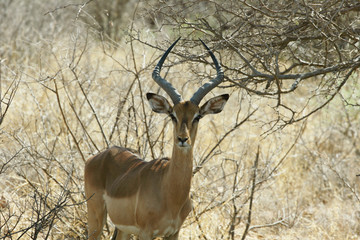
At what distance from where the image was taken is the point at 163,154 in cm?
736

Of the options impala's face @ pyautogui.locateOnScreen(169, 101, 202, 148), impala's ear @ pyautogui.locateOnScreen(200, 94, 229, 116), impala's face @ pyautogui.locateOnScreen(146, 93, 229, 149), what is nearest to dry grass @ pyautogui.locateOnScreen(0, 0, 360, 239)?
impala's ear @ pyautogui.locateOnScreen(200, 94, 229, 116)

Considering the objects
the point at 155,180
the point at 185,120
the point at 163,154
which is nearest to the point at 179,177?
the point at 155,180

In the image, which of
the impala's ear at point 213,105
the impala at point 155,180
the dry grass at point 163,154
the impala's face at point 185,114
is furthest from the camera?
the dry grass at point 163,154

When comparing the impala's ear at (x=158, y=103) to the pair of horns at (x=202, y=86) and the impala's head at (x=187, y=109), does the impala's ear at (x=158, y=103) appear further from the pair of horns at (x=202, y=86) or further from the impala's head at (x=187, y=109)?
the pair of horns at (x=202, y=86)

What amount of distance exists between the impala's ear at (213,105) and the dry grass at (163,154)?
12.1 inches

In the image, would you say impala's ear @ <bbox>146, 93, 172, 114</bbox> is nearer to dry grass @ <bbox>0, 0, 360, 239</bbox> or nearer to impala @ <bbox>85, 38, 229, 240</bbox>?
impala @ <bbox>85, 38, 229, 240</bbox>

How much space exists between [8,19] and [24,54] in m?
1.35

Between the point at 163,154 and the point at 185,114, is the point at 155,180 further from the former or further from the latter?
the point at 163,154

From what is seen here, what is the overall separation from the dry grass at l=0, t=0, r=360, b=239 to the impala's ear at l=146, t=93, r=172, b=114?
62 cm

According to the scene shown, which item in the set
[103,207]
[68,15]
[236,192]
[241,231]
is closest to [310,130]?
[241,231]

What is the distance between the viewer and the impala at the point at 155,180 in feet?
17.1

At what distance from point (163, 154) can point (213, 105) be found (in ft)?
6.44

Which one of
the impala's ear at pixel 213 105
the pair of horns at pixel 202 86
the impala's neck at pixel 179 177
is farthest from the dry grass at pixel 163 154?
the impala's neck at pixel 179 177

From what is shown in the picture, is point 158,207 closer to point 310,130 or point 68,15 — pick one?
point 310,130
